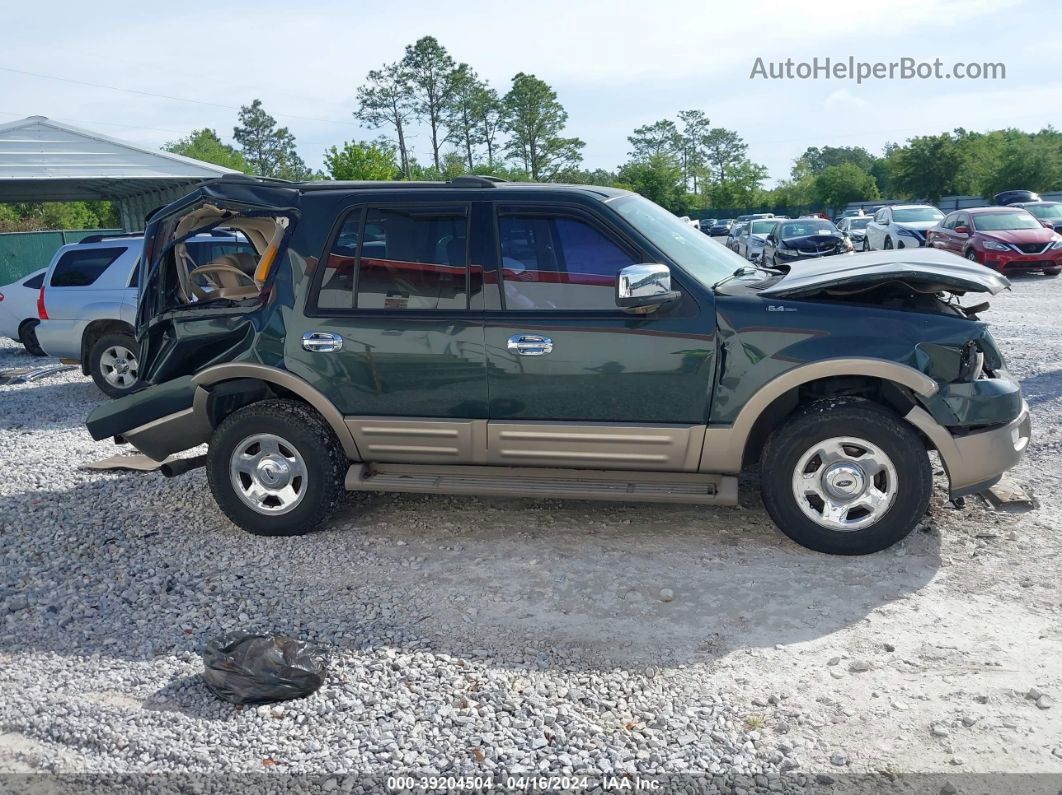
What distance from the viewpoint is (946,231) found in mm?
21609

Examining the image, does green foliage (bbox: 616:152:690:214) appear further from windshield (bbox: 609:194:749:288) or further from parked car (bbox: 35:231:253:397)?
windshield (bbox: 609:194:749:288)

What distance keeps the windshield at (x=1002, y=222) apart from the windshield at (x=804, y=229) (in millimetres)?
3312

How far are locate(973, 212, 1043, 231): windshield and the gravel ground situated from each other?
16.1m

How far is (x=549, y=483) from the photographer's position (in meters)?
5.25

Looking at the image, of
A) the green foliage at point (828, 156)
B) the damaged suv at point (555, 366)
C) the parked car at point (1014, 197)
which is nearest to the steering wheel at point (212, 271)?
the damaged suv at point (555, 366)

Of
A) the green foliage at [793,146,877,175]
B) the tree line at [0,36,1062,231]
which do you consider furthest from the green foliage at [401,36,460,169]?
the green foliage at [793,146,877,175]

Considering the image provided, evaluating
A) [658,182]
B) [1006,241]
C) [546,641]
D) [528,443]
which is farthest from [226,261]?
[658,182]

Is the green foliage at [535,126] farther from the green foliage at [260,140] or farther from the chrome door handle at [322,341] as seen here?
the chrome door handle at [322,341]

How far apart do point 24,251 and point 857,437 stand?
23.5 m

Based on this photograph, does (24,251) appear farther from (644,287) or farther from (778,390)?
(778,390)

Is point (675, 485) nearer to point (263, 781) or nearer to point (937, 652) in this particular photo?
point (937, 652)

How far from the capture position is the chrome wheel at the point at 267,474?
219 inches

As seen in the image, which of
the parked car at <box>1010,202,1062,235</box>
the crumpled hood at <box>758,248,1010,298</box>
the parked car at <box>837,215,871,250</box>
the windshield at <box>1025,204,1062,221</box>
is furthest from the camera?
the parked car at <box>837,215,871,250</box>

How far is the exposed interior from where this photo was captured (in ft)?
18.6
